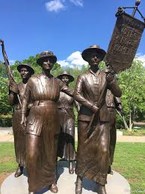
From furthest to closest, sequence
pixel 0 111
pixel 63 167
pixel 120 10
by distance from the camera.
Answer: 1. pixel 0 111
2. pixel 63 167
3. pixel 120 10

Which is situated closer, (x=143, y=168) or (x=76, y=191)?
(x=76, y=191)

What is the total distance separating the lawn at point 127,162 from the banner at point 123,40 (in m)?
2.66

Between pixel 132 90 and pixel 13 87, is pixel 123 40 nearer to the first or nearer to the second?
pixel 13 87

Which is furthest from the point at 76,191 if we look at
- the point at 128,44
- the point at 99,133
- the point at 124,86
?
the point at 124,86

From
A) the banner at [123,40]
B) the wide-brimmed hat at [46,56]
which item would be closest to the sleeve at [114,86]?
the banner at [123,40]

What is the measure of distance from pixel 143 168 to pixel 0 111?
16282mm

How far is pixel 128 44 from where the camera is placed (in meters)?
6.05

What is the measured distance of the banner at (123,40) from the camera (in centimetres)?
586

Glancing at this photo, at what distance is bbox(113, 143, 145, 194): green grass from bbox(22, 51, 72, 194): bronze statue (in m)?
1.97

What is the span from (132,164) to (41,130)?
15.8 feet

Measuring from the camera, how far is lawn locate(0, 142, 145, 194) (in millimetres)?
8078

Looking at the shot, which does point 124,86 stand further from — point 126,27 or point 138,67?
point 126,27

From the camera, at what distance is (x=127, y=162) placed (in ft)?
34.2

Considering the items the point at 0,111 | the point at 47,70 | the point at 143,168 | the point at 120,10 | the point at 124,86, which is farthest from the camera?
the point at 0,111
